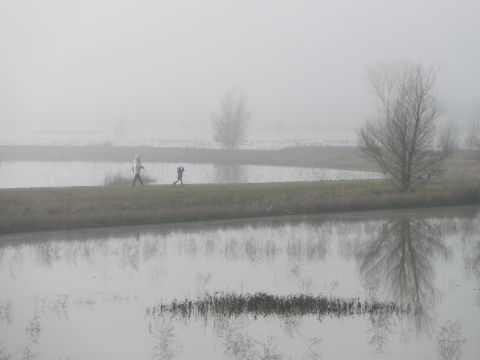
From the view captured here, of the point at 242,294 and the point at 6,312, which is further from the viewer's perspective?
the point at 242,294

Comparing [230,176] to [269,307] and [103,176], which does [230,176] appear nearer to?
[103,176]

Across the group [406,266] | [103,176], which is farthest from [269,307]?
[103,176]

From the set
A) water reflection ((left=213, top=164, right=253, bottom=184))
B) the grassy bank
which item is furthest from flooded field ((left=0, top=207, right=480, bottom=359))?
water reflection ((left=213, top=164, right=253, bottom=184))

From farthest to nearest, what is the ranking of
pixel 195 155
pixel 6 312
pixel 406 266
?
1. pixel 195 155
2. pixel 406 266
3. pixel 6 312

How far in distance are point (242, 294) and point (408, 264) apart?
501cm

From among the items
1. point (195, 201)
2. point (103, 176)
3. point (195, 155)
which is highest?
point (195, 155)

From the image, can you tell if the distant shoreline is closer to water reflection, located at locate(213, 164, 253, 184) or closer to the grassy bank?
water reflection, located at locate(213, 164, 253, 184)

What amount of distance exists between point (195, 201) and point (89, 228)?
4889mm

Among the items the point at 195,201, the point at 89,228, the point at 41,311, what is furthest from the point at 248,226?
the point at 41,311

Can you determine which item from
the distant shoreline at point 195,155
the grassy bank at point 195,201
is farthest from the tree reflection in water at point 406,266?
the distant shoreline at point 195,155

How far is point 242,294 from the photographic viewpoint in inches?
484

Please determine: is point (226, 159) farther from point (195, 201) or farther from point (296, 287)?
point (296, 287)

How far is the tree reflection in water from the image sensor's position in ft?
37.1

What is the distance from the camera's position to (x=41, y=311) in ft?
37.8
